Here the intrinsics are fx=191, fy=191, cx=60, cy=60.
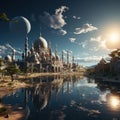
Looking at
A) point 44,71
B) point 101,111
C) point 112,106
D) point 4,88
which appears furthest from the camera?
point 44,71

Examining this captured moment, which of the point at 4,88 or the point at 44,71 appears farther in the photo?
the point at 44,71

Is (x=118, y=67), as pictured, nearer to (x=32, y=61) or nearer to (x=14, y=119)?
(x=14, y=119)

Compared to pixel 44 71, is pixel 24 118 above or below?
below

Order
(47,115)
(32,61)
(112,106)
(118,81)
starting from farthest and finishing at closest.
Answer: (32,61), (118,81), (112,106), (47,115)

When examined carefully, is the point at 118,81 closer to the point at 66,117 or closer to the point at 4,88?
the point at 4,88

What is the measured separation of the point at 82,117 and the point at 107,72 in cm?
9096

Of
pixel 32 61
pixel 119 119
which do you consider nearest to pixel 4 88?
pixel 119 119

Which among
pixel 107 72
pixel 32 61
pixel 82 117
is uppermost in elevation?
pixel 32 61

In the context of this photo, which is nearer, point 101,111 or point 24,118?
point 24,118

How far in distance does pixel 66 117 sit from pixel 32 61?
154749 mm

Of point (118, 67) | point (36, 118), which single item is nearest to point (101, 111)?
point (36, 118)

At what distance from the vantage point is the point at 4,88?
230 feet

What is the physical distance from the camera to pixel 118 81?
9338 cm

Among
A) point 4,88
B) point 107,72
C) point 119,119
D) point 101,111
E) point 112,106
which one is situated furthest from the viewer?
point 107,72
